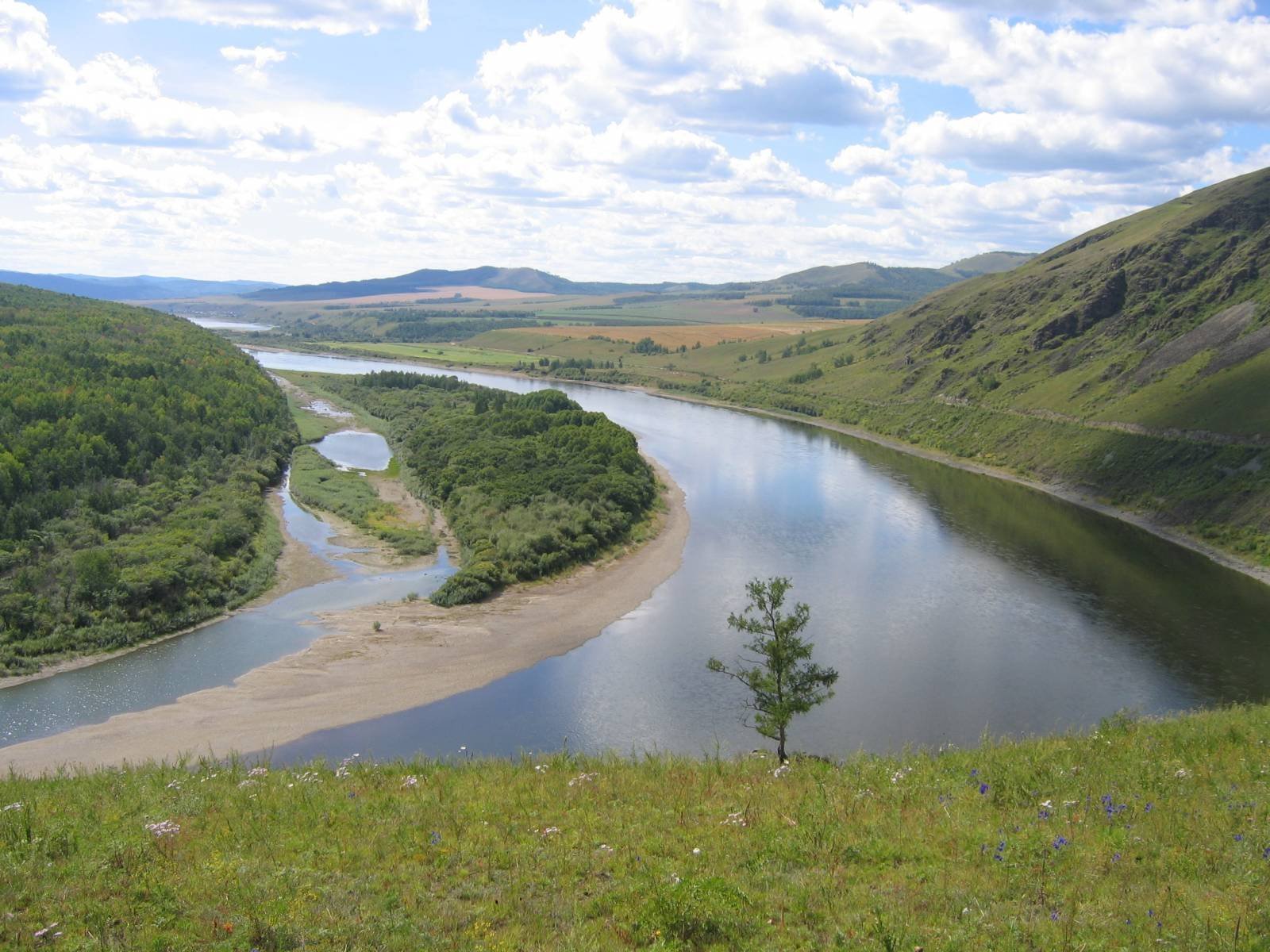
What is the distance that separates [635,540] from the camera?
219ft

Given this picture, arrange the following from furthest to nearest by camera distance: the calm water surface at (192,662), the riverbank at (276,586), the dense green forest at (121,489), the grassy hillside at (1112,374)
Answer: the grassy hillside at (1112,374) → the dense green forest at (121,489) → the riverbank at (276,586) → the calm water surface at (192,662)

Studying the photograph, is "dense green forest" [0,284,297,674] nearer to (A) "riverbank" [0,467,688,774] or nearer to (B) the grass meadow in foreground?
(A) "riverbank" [0,467,688,774]

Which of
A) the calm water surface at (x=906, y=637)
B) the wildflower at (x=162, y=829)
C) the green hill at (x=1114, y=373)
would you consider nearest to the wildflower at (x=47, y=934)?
the wildflower at (x=162, y=829)

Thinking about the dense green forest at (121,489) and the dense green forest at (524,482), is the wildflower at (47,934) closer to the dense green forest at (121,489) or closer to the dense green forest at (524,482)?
the dense green forest at (121,489)

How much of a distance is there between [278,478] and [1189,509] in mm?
80033

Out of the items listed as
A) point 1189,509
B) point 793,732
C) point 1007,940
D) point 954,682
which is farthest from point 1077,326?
point 1007,940

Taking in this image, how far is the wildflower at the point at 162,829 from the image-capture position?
55.8 ft

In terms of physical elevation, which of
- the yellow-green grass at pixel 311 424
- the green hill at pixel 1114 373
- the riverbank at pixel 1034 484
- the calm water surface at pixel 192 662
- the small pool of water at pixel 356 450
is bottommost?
the calm water surface at pixel 192 662

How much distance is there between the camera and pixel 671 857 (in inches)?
637

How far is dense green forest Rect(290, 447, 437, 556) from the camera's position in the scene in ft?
213

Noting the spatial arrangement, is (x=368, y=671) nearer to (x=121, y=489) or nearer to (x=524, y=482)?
(x=524, y=482)

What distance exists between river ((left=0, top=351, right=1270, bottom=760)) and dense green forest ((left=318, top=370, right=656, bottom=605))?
5293 millimetres

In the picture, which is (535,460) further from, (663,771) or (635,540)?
(663,771)

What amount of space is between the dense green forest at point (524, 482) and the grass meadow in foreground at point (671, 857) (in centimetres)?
3273
